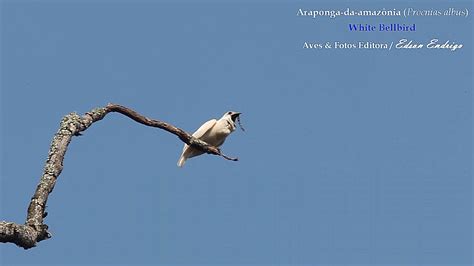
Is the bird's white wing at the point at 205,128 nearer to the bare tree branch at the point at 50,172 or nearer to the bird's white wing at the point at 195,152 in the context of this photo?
the bird's white wing at the point at 195,152

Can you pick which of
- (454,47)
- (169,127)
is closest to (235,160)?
(169,127)

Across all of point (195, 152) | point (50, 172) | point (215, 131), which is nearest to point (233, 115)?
point (215, 131)

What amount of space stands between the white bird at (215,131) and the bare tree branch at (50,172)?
10.3 feet

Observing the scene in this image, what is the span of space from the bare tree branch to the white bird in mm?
3143

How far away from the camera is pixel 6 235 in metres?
6.01

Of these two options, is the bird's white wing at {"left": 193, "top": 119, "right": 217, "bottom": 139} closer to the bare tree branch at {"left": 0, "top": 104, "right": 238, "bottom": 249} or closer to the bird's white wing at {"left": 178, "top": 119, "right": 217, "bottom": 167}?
the bird's white wing at {"left": 178, "top": 119, "right": 217, "bottom": 167}

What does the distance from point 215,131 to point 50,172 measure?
16.4ft

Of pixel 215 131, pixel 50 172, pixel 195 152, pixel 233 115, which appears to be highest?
pixel 233 115

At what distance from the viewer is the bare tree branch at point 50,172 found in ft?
19.9

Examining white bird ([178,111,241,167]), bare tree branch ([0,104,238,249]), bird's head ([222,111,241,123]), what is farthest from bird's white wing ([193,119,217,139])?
bare tree branch ([0,104,238,249])

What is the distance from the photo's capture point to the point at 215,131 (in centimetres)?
1156

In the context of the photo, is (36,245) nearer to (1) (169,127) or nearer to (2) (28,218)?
(2) (28,218)

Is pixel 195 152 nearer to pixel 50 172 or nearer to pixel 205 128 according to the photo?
pixel 205 128

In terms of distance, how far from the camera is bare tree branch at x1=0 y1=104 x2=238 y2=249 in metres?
6.07
